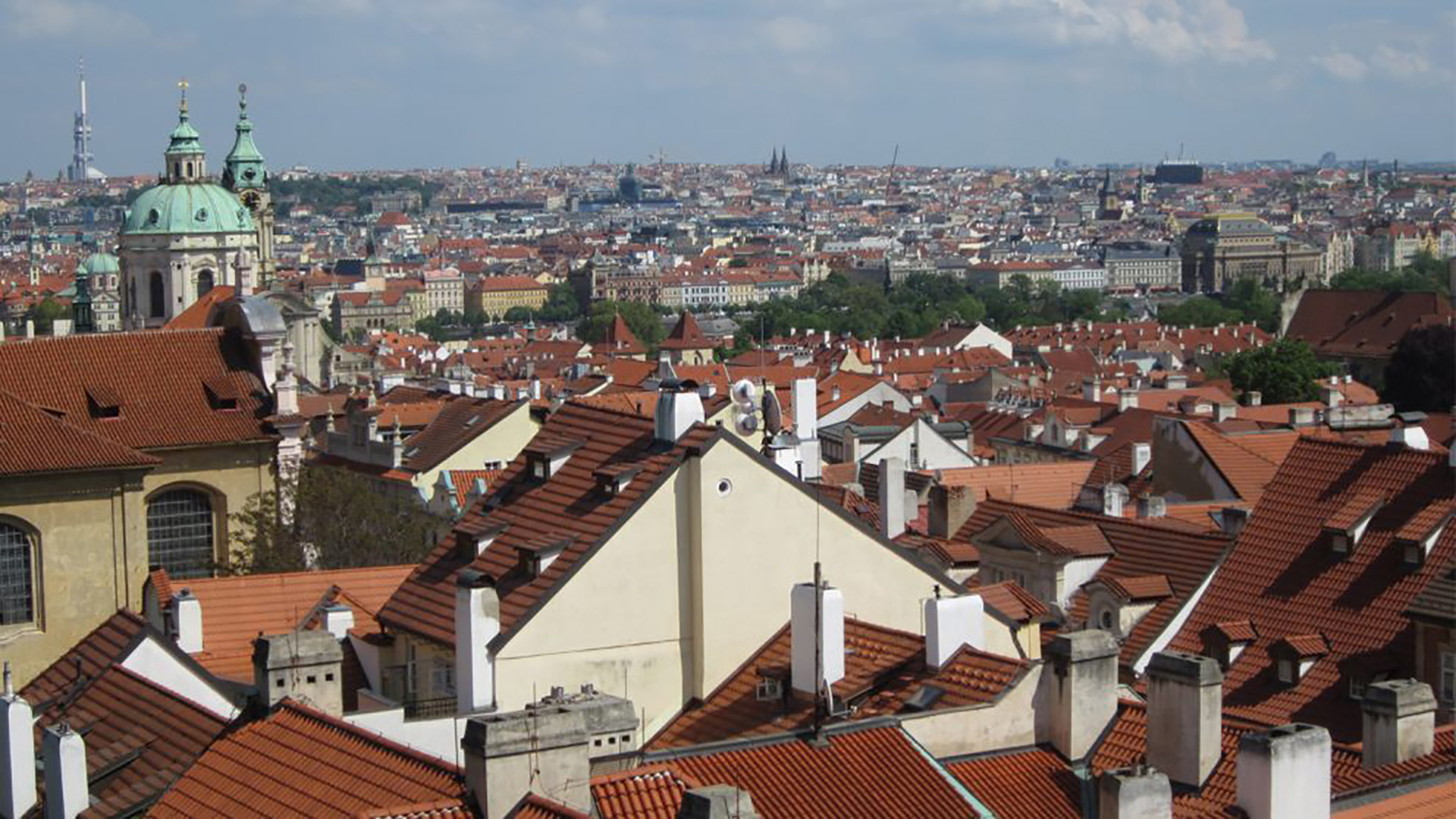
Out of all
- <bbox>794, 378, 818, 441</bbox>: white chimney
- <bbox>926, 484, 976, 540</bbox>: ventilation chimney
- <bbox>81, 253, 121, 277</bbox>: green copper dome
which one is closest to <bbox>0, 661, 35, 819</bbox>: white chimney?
<bbox>794, 378, 818, 441</bbox>: white chimney

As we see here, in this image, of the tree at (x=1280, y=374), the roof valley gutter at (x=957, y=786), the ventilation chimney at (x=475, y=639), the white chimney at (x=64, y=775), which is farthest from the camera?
the tree at (x=1280, y=374)

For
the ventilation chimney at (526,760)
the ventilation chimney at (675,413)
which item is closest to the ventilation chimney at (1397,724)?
the ventilation chimney at (675,413)

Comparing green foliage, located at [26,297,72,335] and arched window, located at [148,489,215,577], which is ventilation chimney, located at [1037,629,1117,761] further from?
green foliage, located at [26,297,72,335]

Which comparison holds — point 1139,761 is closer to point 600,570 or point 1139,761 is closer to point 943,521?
point 600,570

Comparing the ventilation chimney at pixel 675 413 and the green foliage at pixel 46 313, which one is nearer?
the ventilation chimney at pixel 675 413

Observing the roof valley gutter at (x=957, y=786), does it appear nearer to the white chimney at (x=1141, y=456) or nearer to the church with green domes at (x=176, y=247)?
the white chimney at (x=1141, y=456)

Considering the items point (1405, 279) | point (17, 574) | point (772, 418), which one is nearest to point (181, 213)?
point (17, 574)
